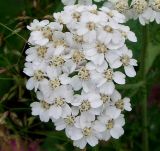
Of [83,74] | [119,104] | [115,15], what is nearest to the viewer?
[83,74]

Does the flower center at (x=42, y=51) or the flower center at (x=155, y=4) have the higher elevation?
the flower center at (x=155, y=4)

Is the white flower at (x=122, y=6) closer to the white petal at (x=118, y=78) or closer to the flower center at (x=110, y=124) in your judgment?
the white petal at (x=118, y=78)

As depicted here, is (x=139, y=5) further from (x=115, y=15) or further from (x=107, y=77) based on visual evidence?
(x=107, y=77)

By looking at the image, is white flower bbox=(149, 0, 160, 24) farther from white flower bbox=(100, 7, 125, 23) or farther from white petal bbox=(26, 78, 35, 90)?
white petal bbox=(26, 78, 35, 90)

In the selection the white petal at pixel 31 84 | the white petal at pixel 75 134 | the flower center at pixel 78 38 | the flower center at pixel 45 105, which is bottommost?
the white petal at pixel 75 134

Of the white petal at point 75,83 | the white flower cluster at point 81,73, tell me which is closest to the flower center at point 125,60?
the white flower cluster at point 81,73

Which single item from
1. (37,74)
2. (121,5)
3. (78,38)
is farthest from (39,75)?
(121,5)
